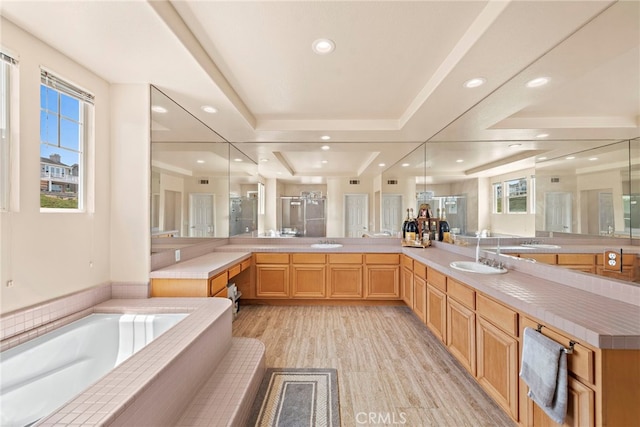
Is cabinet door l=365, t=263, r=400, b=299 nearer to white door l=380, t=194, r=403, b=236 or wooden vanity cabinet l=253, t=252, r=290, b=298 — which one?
white door l=380, t=194, r=403, b=236

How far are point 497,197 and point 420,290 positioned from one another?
4.16 feet

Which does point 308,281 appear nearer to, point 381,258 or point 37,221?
point 381,258

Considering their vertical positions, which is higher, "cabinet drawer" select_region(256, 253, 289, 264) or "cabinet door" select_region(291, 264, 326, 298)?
"cabinet drawer" select_region(256, 253, 289, 264)

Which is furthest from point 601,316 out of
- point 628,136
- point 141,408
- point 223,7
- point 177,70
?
point 177,70

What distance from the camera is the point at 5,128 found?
4.72ft

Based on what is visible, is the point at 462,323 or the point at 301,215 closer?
the point at 462,323

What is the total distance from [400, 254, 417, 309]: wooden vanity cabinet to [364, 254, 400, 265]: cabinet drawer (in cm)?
12

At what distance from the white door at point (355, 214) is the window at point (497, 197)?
2129 millimetres

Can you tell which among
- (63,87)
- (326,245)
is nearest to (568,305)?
(326,245)

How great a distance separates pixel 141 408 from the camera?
3.48 feet

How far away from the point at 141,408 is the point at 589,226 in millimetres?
2517

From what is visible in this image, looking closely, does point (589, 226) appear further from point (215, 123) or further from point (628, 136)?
point (215, 123)

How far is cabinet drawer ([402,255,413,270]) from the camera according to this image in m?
3.22

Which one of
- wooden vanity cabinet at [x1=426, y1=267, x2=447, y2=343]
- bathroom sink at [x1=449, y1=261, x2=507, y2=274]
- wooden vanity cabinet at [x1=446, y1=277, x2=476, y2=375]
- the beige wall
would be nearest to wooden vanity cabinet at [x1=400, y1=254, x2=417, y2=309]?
wooden vanity cabinet at [x1=426, y1=267, x2=447, y2=343]
